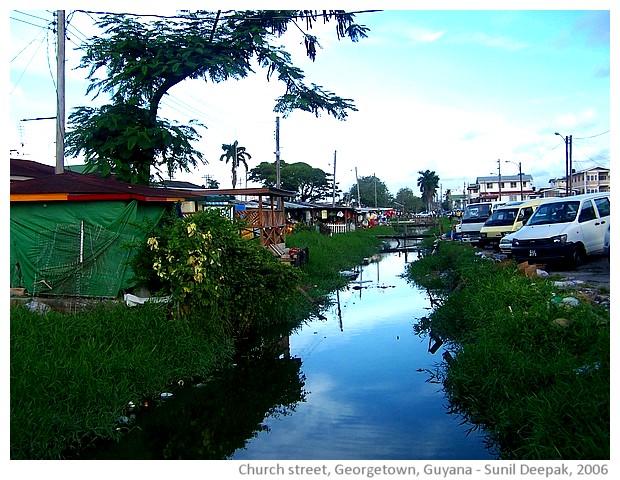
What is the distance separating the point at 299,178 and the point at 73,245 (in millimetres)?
55457

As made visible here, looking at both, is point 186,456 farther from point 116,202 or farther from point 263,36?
point 263,36

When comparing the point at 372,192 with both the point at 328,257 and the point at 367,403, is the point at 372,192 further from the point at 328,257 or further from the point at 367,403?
the point at 367,403

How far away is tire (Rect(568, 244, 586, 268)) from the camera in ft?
44.4

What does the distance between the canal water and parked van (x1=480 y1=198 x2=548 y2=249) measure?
38.7 ft

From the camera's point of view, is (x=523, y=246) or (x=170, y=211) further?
(x=523, y=246)

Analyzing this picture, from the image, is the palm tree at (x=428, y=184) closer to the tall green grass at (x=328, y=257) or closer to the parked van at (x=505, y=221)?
the tall green grass at (x=328, y=257)

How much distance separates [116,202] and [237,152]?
138 ft

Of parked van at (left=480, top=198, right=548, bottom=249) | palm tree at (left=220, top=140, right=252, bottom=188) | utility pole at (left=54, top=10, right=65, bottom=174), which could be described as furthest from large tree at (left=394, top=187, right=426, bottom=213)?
utility pole at (left=54, top=10, right=65, bottom=174)

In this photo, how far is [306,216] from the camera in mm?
44719

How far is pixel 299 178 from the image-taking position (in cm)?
6512

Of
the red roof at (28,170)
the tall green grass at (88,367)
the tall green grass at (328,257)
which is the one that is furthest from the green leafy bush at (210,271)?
the red roof at (28,170)

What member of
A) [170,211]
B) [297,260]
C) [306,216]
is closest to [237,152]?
[306,216]

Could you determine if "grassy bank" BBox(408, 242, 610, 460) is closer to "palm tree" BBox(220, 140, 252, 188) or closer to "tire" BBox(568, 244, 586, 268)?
"tire" BBox(568, 244, 586, 268)

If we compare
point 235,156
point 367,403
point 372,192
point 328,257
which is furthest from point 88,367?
point 372,192
